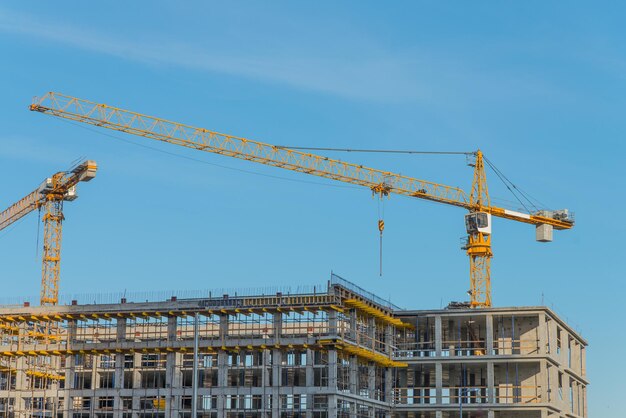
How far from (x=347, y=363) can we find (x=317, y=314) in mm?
5571

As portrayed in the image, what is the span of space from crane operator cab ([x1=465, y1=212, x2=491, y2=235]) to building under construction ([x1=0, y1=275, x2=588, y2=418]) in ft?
117

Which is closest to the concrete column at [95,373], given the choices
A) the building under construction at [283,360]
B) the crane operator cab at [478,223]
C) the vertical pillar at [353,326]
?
the building under construction at [283,360]

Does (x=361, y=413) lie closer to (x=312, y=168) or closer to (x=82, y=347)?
(x=82, y=347)

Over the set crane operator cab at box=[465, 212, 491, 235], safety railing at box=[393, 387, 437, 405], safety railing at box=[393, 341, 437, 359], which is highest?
crane operator cab at box=[465, 212, 491, 235]

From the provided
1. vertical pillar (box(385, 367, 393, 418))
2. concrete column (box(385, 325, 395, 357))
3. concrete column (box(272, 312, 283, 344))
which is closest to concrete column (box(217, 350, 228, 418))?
concrete column (box(272, 312, 283, 344))

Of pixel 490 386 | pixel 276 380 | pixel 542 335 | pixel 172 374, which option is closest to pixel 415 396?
pixel 490 386

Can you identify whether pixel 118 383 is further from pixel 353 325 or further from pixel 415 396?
pixel 415 396

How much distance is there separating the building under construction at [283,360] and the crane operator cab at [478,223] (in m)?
35.6

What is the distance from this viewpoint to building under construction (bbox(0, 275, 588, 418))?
105062mm

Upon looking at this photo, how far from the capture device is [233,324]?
108 m

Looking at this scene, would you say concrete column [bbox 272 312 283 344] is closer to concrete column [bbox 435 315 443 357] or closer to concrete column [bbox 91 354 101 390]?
concrete column [bbox 91 354 101 390]

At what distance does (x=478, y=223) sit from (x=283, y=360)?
197 ft

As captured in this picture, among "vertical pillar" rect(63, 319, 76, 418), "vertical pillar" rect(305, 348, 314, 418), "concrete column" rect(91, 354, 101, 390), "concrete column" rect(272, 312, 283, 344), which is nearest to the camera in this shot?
"vertical pillar" rect(305, 348, 314, 418)

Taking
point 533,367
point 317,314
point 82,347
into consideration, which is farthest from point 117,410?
point 533,367
